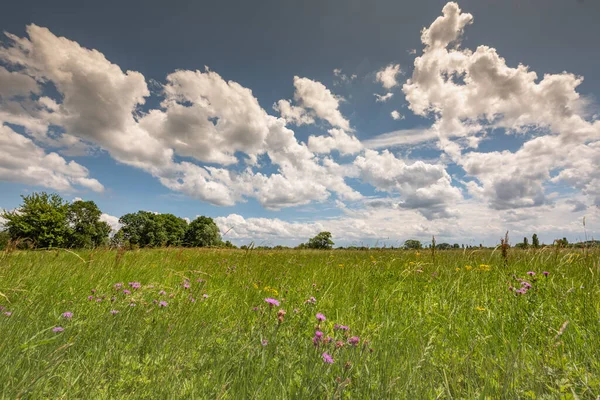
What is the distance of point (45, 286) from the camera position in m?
3.97

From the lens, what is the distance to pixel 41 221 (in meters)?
49.4

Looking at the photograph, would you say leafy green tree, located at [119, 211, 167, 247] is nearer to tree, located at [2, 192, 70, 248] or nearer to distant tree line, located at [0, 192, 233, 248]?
distant tree line, located at [0, 192, 233, 248]

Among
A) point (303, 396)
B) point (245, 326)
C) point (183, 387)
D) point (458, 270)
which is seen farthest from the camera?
point (458, 270)

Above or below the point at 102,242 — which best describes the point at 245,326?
below

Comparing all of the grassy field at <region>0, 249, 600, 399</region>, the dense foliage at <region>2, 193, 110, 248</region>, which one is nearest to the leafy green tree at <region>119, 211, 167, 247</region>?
the dense foliage at <region>2, 193, 110, 248</region>

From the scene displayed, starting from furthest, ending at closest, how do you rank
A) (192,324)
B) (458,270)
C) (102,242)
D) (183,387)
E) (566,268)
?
(102,242) → (458,270) → (566,268) → (192,324) → (183,387)

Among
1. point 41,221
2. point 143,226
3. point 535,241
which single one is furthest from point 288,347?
point 143,226

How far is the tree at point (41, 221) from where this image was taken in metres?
47.4

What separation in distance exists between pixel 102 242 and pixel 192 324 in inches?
281

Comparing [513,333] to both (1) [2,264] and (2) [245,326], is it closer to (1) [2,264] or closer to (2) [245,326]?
(2) [245,326]

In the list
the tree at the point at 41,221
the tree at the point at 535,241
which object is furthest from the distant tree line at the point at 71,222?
the tree at the point at 535,241

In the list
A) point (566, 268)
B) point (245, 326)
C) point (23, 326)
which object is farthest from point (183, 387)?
point (566, 268)

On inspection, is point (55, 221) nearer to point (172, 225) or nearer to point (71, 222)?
point (71, 222)

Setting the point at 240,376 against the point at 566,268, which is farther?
the point at 566,268
